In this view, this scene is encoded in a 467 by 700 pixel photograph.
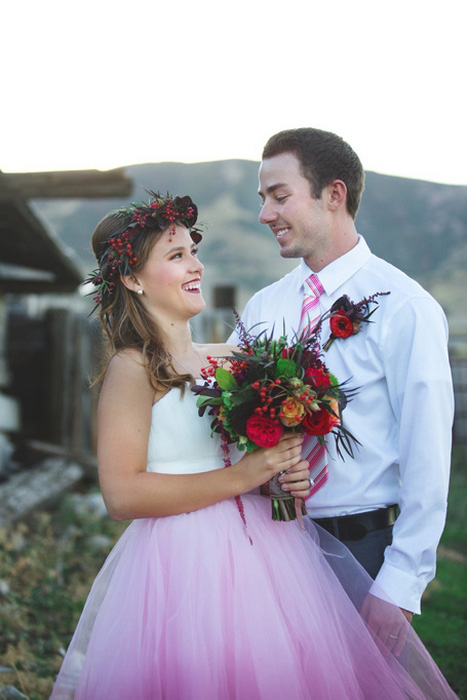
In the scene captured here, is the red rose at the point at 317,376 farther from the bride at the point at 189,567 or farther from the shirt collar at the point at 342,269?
the shirt collar at the point at 342,269

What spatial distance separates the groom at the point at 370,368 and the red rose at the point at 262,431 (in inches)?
18.5

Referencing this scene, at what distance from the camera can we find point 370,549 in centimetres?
310

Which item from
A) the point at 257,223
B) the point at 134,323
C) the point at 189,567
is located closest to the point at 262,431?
the point at 189,567

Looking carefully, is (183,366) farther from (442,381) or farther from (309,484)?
(442,381)

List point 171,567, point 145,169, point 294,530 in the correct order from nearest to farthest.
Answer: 1. point 171,567
2. point 294,530
3. point 145,169

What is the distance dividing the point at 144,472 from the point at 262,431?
525 millimetres

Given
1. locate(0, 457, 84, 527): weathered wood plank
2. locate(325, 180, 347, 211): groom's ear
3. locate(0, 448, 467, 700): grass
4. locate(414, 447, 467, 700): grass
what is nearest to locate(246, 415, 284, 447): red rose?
→ locate(325, 180, 347, 211): groom's ear

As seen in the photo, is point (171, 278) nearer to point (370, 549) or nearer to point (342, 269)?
point (342, 269)

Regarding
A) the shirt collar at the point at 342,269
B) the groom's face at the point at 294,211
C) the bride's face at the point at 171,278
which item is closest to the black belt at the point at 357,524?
the shirt collar at the point at 342,269

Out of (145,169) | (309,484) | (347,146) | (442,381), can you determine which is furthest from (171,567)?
(145,169)

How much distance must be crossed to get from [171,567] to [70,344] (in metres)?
7.42

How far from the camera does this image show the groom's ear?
3473mm

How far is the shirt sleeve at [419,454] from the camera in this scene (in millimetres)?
2873

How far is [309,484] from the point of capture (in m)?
2.90
